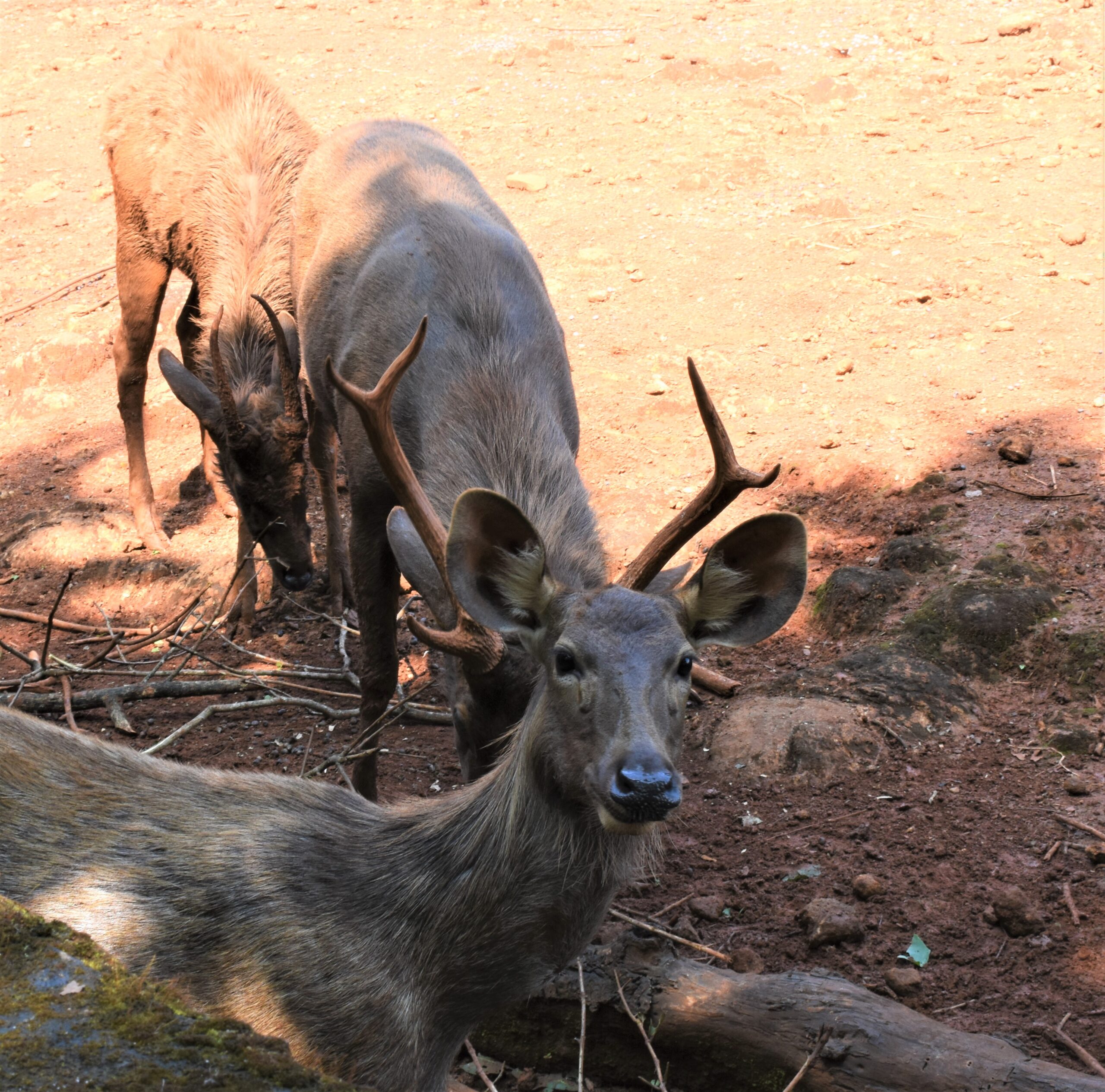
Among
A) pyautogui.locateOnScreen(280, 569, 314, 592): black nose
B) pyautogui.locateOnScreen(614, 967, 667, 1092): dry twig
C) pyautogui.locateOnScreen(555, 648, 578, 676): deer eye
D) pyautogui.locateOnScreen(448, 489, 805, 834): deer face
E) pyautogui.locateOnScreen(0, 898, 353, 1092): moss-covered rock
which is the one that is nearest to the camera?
pyautogui.locateOnScreen(0, 898, 353, 1092): moss-covered rock

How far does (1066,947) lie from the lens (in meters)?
3.76

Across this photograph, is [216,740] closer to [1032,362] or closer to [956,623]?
[956,623]

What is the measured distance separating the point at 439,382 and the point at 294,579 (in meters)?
2.15

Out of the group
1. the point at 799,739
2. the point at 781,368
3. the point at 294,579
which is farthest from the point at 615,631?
the point at 781,368

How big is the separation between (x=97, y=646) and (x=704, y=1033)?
4.12 m

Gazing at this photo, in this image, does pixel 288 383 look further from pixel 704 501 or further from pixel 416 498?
pixel 704 501

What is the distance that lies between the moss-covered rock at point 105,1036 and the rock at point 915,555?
4090 millimetres

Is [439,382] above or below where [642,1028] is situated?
above

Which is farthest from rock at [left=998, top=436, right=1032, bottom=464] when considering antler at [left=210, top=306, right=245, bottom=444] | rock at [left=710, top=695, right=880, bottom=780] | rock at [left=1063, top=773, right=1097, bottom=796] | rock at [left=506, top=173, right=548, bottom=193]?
rock at [left=506, top=173, right=548, bottom=193]

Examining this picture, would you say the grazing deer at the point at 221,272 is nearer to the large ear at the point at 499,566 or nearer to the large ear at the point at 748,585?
the large ear at the point at 499,566

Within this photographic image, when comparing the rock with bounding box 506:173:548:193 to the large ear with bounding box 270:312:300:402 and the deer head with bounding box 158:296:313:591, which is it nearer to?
the large ear with bounding box 270:312:300:402

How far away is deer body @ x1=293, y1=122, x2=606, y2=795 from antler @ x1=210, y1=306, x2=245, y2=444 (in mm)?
438

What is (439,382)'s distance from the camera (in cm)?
452

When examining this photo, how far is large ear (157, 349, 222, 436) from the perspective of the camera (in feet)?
20.1
